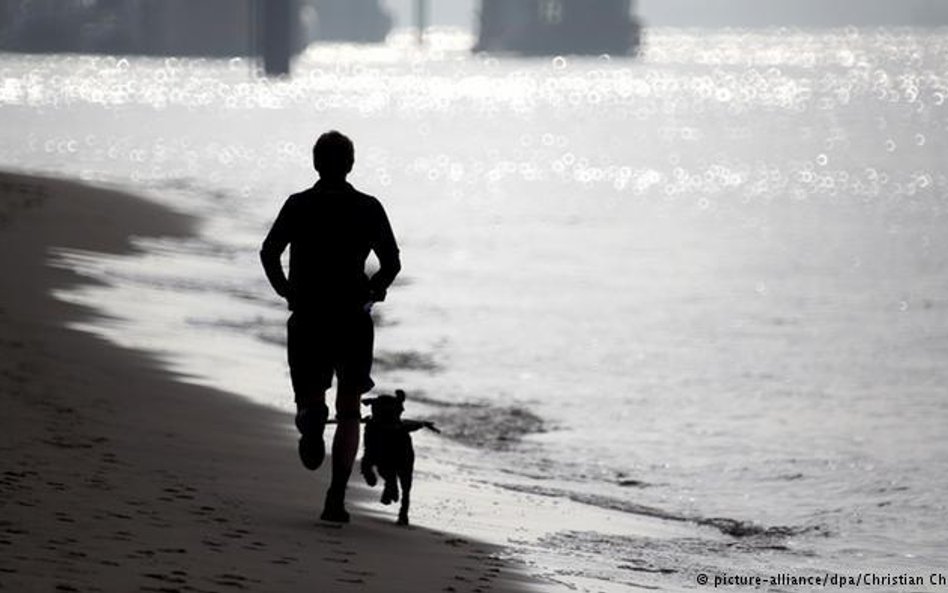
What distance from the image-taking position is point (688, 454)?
68.8 feet

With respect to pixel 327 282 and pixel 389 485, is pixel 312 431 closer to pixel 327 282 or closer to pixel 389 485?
pixel 327 282

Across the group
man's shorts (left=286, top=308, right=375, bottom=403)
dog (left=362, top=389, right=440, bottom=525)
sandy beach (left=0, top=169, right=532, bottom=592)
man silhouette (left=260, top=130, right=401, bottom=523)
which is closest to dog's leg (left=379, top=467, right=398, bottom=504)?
dog (left=362, top=389, right=440, bottom=525)

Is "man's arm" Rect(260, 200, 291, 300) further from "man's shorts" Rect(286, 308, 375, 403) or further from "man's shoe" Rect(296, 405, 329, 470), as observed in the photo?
"man's shoe" Rect(296, 405, 329, 470)

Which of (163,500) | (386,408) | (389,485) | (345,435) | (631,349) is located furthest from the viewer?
(631,349)

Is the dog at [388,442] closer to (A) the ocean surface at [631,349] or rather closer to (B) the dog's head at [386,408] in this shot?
(B) the dog's head at [386,408]

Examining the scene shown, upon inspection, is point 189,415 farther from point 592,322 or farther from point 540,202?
point 540,202

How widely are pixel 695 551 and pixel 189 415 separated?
4519mm

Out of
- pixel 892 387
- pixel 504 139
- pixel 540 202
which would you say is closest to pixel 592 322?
pixel 892 387

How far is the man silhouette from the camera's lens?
991 centimetres

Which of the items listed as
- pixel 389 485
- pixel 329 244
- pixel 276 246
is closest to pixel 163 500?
pixel 389 485

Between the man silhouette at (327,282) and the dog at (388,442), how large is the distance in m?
0.44

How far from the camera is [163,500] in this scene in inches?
429

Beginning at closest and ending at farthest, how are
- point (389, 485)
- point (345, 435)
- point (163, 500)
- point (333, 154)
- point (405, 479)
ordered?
point (333, 154)
point (345, 435)
point (389, 485)
point (405, 479)
point (163, 500)

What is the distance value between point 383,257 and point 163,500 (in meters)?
1.95
